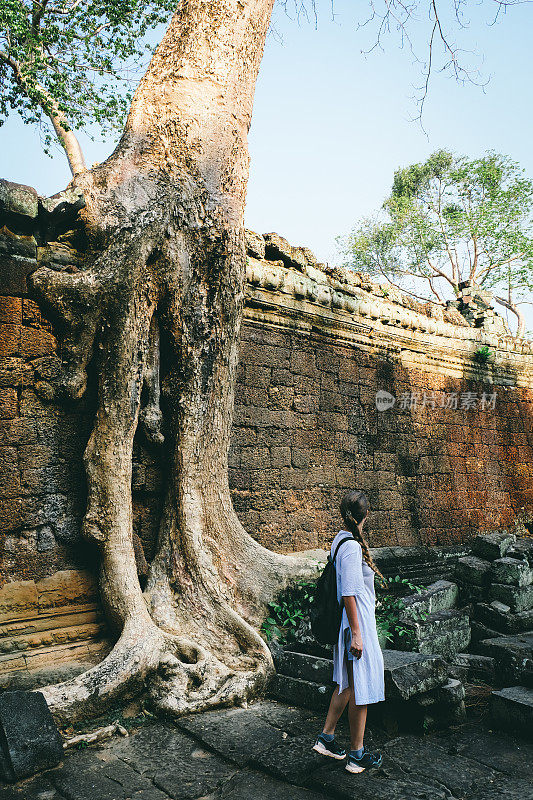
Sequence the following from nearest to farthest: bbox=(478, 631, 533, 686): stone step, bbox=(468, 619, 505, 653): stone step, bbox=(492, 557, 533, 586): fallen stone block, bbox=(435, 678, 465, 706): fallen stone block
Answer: bbox=(435, 678, 465, 706): fallen stone block < bbox=(478, 631, 533, 686): stone step < bbox=(468, 619, 505, 653): stone step < bbox=(492, 557, 533, 586): fallen stone block

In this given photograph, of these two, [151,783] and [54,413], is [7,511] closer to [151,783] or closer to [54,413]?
[54,413]

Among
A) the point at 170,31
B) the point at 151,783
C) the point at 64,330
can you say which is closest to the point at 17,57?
the point at 170,31

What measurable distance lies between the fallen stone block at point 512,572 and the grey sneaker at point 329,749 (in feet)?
8.62

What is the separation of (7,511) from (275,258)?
3.13 metres

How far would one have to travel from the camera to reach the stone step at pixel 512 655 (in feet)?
11.0

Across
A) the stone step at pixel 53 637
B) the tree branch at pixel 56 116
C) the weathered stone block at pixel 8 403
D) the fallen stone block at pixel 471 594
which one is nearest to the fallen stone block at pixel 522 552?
the fallen stone block at pixel 471 594

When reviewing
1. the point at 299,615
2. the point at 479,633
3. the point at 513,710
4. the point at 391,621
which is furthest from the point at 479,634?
the point at 299,615

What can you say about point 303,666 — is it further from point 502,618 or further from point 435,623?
point 502,618

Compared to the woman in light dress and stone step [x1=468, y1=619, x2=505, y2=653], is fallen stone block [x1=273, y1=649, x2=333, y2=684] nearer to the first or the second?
the woman in light dress

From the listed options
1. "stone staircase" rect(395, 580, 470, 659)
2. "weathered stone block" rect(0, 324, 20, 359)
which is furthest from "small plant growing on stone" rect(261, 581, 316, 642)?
"weathered stone block" rect(0, 324, 20, 359)

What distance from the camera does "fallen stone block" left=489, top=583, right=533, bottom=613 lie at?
4.50m

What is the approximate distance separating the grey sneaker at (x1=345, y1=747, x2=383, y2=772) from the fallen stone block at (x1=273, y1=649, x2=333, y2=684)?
0.70 m

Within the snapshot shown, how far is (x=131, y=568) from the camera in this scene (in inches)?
139

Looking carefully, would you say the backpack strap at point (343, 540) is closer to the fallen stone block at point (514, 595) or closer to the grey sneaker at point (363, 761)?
the grey sneaker at point (363, 761)
